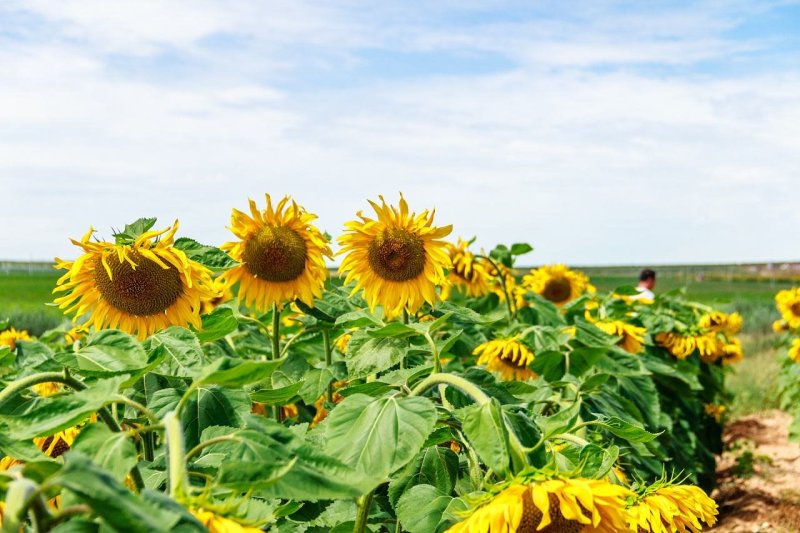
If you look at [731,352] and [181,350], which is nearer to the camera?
[181,350]

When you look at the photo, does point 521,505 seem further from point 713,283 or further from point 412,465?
point 713,283

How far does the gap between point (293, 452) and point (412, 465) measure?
0.56 m

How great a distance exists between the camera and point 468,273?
4906mm

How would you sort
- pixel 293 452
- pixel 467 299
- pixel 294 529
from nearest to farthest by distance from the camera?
pixel 293 452, pixel 294 529, pixel 467 299

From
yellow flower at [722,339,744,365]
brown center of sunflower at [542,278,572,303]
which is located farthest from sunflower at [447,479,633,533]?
yellow flower at [722,339,744,365]

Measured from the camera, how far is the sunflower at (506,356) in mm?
3203

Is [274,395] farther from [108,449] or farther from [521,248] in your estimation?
[521,248]

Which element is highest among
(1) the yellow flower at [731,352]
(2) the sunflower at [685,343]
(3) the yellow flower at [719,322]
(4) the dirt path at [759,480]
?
(3) the yellow flower at [719,322]

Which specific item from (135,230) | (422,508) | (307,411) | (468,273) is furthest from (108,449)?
(468,273)

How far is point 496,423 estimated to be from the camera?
1.17 m

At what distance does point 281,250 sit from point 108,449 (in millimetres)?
1859

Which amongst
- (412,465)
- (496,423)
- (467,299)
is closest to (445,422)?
(412,465)

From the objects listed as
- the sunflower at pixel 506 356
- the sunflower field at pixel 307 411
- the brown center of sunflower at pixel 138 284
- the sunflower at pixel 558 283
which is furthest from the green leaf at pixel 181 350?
the sunflower at pixel 558 283

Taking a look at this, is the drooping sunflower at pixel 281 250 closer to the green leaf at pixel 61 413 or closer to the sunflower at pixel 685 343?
the green leaf at pixel 61 413
